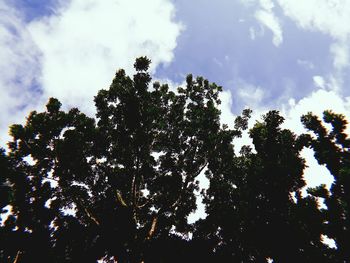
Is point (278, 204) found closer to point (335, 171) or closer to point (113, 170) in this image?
point (335, 171)

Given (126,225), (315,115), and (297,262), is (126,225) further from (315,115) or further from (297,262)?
(315,115)

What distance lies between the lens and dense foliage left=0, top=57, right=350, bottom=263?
13133 mm

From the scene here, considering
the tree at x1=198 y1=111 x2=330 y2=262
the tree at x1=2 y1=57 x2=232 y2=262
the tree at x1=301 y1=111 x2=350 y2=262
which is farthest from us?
the tree at x1=2 y1=57 x2=232 y2=262

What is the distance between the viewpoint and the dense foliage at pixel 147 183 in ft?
43.1

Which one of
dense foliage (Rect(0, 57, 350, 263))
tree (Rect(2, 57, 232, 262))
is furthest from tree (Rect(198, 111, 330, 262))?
tree (Rect(2, 57, 232, 262))

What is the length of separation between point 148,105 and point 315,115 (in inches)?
500

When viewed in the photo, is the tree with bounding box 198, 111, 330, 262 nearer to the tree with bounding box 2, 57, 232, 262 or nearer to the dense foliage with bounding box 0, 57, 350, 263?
the dense foliage with bounding box 0, 57, 350, 263

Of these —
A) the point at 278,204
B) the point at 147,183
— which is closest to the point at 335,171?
the point at 278,204

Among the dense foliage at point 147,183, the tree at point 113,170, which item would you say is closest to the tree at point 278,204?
the dense foliage at point 147,183

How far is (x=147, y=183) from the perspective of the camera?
77.5ft

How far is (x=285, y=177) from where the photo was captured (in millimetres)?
12375

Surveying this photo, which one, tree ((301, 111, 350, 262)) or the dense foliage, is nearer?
tree ((301, 111, 350, 262))

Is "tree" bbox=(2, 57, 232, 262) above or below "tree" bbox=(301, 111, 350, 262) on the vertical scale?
above

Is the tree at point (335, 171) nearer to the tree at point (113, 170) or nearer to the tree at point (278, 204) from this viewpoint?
→ the tree at point (278, 204)
